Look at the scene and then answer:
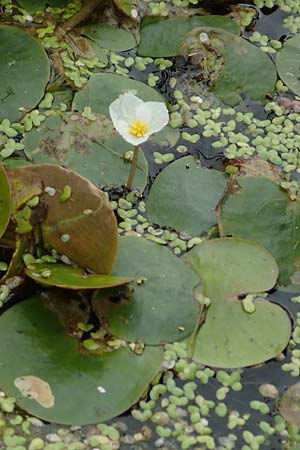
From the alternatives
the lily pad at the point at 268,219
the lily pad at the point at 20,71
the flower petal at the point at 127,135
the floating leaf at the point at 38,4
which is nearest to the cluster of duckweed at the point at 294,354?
the lily pad at the point at 268,219

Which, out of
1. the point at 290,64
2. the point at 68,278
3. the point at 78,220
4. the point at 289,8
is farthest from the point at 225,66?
the point at 68,278

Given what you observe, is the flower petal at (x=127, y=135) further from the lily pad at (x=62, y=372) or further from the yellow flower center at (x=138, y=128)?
the lily pad at (x=62, y=372)

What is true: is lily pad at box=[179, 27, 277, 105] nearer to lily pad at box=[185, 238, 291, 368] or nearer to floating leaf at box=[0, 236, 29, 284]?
lily pad at box=[185, 238, 291, 368]

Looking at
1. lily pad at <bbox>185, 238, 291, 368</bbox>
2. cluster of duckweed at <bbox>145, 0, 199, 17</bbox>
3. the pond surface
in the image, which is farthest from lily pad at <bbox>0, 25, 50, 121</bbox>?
lily pad at <bbox>185, 238, 291, 368</bbox>

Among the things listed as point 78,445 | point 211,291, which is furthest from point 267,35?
point 78,445

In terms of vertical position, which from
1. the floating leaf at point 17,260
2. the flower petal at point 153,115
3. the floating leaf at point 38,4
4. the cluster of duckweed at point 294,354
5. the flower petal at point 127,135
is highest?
the flower petal at point 153,115

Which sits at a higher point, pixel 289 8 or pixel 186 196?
pixel 289 8

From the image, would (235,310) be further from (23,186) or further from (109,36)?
(109,36)
